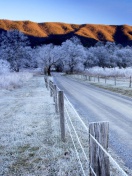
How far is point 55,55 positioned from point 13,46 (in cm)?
1820

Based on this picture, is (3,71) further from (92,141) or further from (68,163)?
(92,141)

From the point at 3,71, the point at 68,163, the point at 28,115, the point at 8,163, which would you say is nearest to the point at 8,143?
the point at 8,163

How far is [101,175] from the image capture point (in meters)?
2.99

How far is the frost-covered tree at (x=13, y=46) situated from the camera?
54.8 m

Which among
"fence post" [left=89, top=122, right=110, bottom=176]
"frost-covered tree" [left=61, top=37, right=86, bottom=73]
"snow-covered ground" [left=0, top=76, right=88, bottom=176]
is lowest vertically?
"snow-covered ground" [left=0, top=76, right=88, bottom=176]

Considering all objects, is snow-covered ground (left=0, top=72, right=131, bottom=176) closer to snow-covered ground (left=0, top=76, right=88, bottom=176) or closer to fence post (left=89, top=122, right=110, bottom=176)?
snow-covered ground (left=0, top=76, right=88, bottom=176)

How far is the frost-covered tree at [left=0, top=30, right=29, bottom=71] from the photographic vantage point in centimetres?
5481

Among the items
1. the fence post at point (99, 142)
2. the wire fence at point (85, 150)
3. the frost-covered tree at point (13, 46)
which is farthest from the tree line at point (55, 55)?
the fence post at point (99, 142)

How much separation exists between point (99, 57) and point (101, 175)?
93.5m

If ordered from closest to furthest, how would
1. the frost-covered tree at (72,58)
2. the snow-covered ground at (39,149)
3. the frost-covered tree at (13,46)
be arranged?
1. the snow-covered ground at (39,149)
2. the frost-covered tree at (13,46)
3. the frost-covered tree at (72,58)

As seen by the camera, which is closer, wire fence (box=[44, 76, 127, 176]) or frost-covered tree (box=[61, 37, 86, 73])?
wire fence (box=[44, 76, 127, 176])

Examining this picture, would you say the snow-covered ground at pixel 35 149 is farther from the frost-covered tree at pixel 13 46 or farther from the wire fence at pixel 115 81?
the frost-covered tree at pixel 13 46

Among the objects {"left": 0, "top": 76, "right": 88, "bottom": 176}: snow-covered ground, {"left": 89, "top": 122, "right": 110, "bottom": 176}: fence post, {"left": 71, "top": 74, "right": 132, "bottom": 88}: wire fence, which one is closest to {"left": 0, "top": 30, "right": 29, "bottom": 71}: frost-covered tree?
{"left": 71, "top": 74, "right": 132, "bottom": 88}: wire fence

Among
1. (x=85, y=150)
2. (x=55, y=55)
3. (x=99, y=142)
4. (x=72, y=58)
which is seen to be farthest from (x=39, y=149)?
(x=72, y=58)
